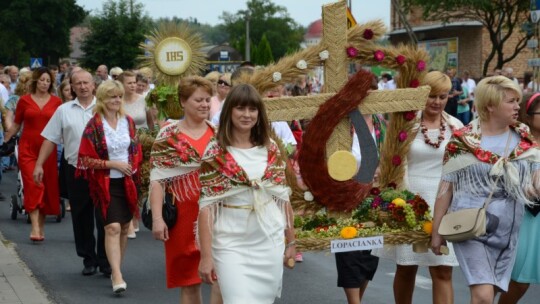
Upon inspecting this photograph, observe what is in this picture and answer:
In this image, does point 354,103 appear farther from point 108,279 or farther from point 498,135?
point 108,279

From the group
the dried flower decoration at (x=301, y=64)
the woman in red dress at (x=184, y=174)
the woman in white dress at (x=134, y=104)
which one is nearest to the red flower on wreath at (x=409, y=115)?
the dried flower decoration at (x=301, y=64)

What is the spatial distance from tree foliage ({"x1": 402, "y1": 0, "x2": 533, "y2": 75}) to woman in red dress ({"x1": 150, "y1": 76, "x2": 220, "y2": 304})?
3880 cm

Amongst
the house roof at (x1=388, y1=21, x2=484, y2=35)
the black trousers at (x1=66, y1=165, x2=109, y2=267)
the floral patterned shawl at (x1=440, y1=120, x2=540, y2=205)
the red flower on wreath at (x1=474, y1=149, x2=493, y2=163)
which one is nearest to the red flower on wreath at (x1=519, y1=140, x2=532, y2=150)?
the floral patterned shawl at (x1=440, y1=120, x2=540, y2=205)

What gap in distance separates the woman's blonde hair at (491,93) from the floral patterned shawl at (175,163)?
1850 mm

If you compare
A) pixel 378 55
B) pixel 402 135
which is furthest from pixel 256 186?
pixel 378 55

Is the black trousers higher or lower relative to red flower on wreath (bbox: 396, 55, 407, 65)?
lower

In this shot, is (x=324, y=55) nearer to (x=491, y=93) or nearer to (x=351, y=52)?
Result: (x=351, y=52)

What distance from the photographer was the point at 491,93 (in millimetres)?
6039

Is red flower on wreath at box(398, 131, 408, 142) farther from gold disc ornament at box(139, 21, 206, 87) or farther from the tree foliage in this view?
the tree foliage

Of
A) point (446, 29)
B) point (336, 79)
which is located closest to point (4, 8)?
point (446, 29)

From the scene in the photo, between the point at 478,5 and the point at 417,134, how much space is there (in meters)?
38.9

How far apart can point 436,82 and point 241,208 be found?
2.13m

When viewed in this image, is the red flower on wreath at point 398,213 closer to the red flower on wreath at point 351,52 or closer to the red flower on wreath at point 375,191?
the red flower on wreath at point 375,191

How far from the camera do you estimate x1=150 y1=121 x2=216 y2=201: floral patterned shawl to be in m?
6.71
